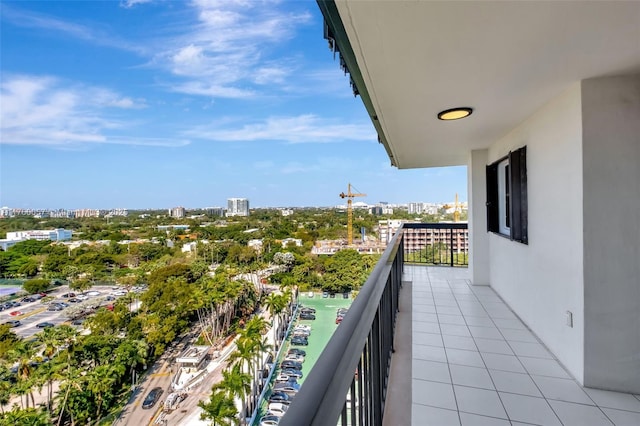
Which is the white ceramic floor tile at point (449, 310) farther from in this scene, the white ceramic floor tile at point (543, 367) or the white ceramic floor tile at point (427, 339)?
the white ceramic floor tile at point (543, 367)

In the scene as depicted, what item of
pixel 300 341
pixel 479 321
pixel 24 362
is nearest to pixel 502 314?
pixel 479 321

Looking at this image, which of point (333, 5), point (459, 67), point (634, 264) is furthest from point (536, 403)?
point (333, 5)

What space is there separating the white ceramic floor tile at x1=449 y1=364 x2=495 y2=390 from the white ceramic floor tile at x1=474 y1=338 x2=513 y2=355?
392 millimetres

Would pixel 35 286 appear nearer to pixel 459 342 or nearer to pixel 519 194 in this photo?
pixel 459 342

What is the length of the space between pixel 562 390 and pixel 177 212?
4112cm

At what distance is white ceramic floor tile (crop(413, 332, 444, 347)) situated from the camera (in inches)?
111

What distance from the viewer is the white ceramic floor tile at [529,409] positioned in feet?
5.98

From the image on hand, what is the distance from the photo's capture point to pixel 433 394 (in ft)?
6.87

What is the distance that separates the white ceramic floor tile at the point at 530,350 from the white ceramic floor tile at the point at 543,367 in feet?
0.23

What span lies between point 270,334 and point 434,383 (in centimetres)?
1933

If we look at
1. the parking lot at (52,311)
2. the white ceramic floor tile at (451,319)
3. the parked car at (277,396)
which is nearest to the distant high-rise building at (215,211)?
the parking lot at (52,311)

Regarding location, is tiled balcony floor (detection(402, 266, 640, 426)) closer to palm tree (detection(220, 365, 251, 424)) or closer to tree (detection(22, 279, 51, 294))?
palm tree (detection(220, 365, 251, 424))

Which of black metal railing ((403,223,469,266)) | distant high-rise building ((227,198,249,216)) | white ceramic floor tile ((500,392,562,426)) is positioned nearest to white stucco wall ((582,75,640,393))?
white ceramic floor tile ((500,392,562,426))

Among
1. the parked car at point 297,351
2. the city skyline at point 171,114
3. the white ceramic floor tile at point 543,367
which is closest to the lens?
the white ceramic floor tile at point 543,367
